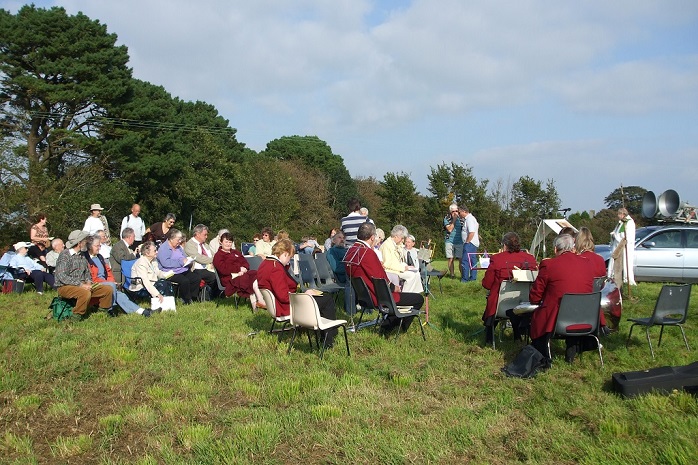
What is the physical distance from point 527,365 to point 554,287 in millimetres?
821

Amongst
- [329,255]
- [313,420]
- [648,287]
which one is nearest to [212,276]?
[329,255]

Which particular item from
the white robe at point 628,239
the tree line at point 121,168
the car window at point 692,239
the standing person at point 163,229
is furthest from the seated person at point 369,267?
the tree line at point 121,168

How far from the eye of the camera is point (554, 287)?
6.06 m

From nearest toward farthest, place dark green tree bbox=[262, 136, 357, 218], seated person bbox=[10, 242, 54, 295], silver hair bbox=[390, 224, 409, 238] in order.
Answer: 1. silver hair bbox=[390, 224, 409, 238]
2. seated person bbox=[10, 242, 54, 295]
3. dark green tree bbox=[262, 136, 357, 218]

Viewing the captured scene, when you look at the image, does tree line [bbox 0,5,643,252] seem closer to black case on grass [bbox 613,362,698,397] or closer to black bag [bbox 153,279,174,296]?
black bag [bbox 153,279,174,296]

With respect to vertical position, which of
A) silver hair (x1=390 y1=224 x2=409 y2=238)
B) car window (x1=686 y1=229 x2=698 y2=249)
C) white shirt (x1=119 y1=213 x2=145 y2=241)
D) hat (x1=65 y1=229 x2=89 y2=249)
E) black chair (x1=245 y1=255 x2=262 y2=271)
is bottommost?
car window (x1=686 y1=229 x2=698 y2=249)

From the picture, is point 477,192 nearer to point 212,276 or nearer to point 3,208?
point 3,208

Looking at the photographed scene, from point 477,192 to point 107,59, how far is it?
20.7 meters

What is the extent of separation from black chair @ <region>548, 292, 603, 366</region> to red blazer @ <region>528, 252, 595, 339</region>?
3.0 inches

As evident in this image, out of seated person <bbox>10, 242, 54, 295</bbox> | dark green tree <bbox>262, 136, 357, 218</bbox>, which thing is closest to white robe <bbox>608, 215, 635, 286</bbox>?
seated person <bbox>10, 242, 54, 295</bbox>

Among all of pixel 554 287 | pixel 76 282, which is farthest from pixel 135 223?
pixel 554 287

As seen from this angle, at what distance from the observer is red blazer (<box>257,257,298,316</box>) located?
708 cm

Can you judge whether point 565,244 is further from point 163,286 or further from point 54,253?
point 54,253

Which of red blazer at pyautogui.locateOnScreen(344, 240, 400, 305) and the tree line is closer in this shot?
red blazer at pyautogui.locateOnScreen(344, 240, 400, 305)
